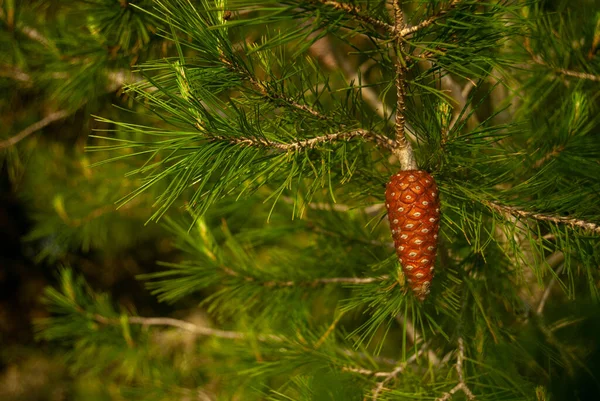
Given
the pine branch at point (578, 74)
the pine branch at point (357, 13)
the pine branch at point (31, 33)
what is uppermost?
the pine branch at point (357, 13)

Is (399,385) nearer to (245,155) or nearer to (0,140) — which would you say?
(245,155)

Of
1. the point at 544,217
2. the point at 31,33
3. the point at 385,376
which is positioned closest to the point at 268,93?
the point at 544,217

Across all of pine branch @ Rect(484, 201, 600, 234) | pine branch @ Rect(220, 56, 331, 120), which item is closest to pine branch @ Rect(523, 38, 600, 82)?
pine branch @ Rect(484, 201, 600, 234)

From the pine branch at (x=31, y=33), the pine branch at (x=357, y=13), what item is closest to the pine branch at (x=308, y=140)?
the pine branch at (x=357, y=13)

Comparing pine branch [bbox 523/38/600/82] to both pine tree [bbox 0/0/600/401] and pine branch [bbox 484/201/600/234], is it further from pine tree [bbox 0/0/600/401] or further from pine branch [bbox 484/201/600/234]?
pine branch [bbox 484/201/600/234]

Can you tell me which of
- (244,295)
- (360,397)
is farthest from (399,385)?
(244,295)

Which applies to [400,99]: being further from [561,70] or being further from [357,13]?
[561,70]

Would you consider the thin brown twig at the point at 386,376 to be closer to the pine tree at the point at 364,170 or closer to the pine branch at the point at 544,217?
the pine tree at the point at 364,170
